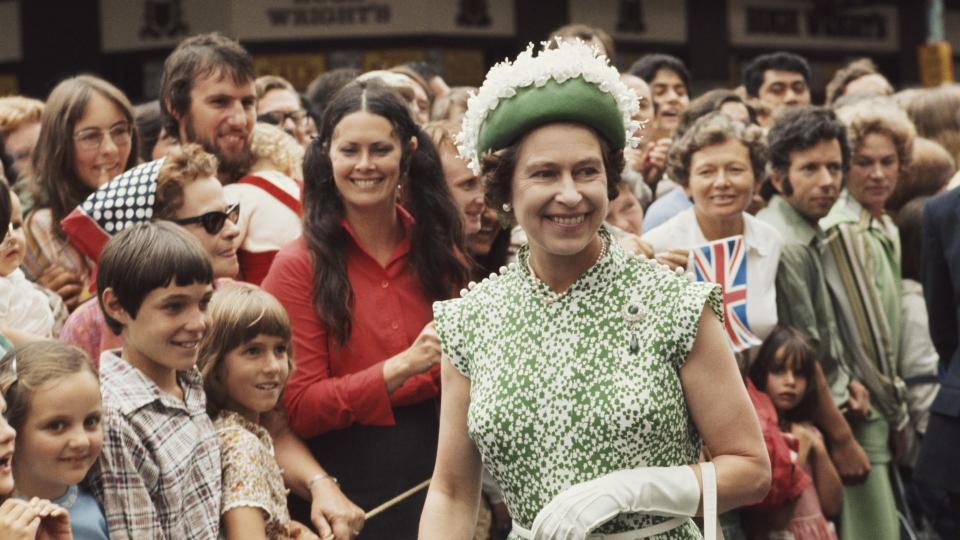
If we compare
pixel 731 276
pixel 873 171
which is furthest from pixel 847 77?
pixel 731 276

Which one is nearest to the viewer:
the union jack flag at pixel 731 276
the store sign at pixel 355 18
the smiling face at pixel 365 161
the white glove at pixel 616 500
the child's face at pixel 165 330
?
→ the white glove at pixel 616 500

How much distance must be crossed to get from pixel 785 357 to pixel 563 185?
3.24 meters

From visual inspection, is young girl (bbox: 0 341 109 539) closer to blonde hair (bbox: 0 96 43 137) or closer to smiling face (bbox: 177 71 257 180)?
smiling face (bbox: 177 71 257 180)

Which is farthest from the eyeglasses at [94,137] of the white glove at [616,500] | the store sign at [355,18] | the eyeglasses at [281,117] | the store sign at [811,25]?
the store sign at [811,25]

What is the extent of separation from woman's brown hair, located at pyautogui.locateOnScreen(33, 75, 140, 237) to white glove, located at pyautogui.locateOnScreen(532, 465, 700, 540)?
2.92m

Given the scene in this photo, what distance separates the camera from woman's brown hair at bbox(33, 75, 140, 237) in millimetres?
5695

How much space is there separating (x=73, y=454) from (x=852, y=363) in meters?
4.29

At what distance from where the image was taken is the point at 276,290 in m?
5.14

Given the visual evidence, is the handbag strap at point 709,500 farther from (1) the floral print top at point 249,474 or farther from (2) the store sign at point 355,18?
(2) the store sign at point 355,18

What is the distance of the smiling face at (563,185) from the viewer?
3508 mm

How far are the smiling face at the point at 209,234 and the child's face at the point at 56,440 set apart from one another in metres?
1.08

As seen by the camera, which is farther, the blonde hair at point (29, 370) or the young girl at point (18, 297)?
the young girl at point (18, 297)

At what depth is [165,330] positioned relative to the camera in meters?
4.40

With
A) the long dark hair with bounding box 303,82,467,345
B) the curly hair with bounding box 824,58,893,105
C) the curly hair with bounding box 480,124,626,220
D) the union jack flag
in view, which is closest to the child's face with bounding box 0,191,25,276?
the long dark hair with bounding box 303,82,467,345
